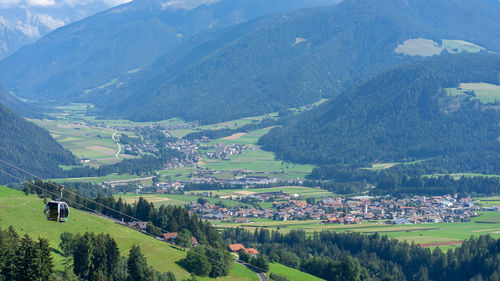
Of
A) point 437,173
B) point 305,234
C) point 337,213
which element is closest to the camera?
point 305,234

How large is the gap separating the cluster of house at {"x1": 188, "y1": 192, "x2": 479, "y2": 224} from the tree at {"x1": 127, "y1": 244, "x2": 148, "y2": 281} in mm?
61365

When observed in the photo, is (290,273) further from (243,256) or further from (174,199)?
(174,199)

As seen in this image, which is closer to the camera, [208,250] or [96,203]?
[208,250]

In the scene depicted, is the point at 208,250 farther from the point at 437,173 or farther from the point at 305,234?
the point at 437,173

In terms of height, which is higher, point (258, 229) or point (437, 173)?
point (437, 173)

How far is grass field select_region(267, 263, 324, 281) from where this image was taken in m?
88.3

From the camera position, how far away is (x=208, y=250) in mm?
81938

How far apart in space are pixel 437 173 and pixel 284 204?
55.5 metres

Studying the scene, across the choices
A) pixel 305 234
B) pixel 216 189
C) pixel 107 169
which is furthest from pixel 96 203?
pixel 107 169

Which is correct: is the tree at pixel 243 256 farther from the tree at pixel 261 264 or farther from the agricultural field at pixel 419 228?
the agricultural field at pixel 419 228

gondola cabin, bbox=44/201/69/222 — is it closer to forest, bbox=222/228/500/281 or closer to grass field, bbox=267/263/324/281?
grass field, bbox=267/263/324/281

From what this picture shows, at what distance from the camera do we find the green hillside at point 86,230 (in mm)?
76625

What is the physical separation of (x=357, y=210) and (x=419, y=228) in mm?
19329

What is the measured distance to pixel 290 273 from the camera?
298 feet
